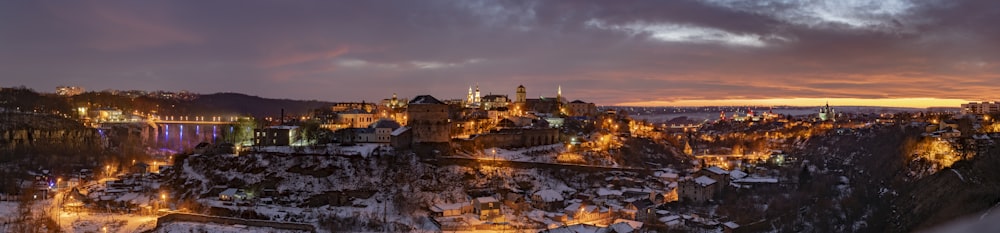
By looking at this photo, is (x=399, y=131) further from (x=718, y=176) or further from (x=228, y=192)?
(x=718, y=176)

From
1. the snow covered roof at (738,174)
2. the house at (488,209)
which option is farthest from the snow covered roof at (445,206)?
the snow covered roof at (738,174)

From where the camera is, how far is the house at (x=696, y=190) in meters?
31.8

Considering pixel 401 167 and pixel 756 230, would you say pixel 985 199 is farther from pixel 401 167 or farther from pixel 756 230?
pixel 401 167

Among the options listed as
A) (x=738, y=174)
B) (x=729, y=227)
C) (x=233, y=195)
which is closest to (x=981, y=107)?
(x=738, y=174)

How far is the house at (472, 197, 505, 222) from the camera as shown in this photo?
92.5 ft

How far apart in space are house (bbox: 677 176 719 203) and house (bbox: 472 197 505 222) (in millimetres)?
9213

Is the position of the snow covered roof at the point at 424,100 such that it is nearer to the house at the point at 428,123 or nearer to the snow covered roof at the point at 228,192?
the house at the point at 428,123

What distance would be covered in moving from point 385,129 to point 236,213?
10456 mm

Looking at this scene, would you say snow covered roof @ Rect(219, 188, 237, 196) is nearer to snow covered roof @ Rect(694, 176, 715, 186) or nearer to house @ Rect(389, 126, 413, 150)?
house @ Rect(389, 126, 413, 150)

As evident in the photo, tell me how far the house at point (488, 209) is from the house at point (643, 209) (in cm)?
566

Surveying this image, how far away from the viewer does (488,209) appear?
28.7 m

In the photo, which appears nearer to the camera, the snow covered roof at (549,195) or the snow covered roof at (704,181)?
the snow covered roof at (549,195)

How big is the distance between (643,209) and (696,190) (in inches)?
190

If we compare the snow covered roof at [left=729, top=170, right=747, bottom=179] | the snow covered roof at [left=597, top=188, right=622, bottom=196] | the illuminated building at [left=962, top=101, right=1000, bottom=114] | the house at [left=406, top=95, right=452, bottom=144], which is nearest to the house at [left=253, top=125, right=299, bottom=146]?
the house at [left=406, top=95, right=452, bottom=144]
